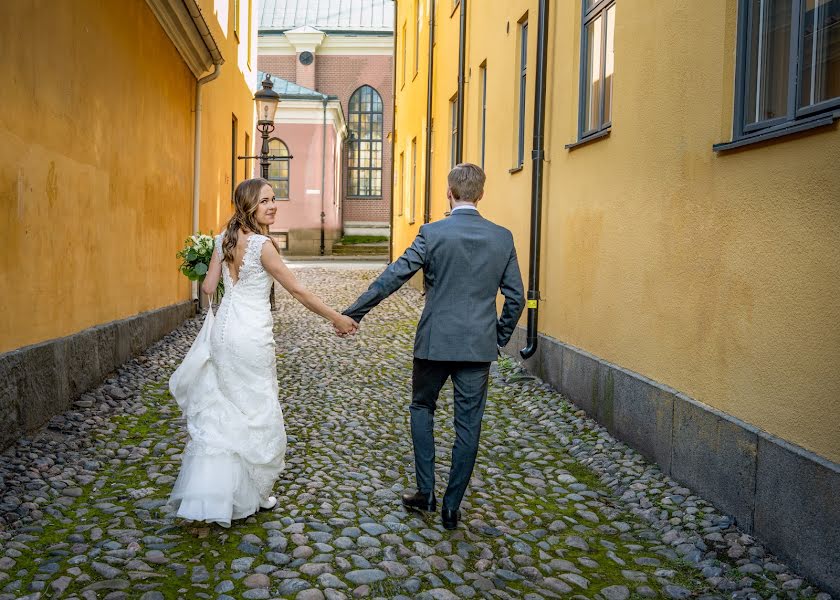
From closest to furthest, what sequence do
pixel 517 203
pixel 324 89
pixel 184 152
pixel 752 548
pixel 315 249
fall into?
pixel 752 548
pixel 517 203
pixel 184 152
pixel 315 249
pixel 324 89

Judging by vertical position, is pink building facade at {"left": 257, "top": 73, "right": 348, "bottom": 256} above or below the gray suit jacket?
above

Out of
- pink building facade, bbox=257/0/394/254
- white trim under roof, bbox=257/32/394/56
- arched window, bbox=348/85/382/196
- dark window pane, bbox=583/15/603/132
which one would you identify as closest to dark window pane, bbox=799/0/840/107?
dark window pane, bbox=583/15/603/132

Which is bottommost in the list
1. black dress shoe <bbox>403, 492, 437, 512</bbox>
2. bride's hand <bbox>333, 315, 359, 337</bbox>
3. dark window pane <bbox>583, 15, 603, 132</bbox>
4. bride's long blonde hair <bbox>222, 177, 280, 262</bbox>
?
black dress shoe <bbox>403, 492, 437, 512</bbox>

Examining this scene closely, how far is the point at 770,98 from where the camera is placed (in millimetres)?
4285

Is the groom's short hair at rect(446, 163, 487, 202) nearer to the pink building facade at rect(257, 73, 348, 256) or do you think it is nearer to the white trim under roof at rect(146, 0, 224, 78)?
the white trim under roof at rect(146, 0, 224, 78)

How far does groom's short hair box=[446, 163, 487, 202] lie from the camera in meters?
4.39

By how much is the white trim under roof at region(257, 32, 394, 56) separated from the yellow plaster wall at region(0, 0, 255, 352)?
3206cm

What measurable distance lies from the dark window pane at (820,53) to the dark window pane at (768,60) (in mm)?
151

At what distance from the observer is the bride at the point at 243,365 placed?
4285mm

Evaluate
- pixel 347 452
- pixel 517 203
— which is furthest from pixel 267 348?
pixel 517 203

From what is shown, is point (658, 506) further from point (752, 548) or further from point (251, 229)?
point (251, 229)

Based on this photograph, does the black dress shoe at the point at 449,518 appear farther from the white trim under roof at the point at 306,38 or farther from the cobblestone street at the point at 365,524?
the white trim under roof at the point at 306,38

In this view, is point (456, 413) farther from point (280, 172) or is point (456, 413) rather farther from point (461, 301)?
point (280, 172)

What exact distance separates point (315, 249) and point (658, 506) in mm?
31545
